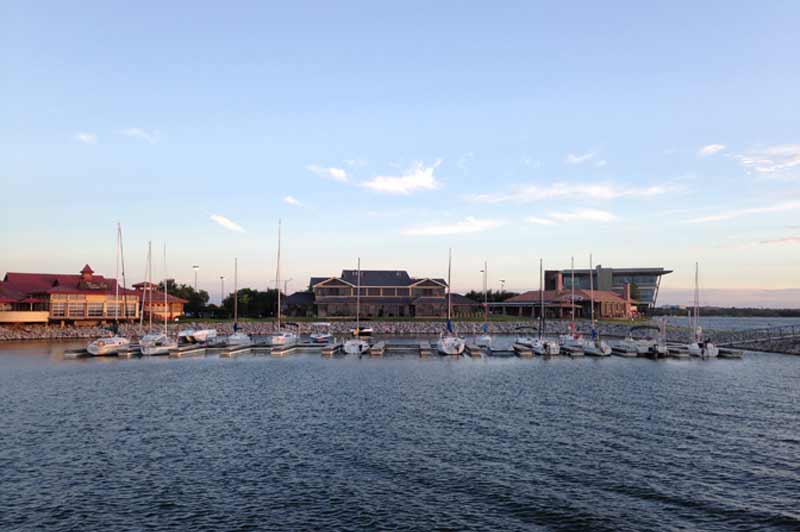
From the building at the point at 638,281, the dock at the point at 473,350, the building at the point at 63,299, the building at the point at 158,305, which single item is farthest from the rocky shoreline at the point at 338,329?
the building at the point at 638,281

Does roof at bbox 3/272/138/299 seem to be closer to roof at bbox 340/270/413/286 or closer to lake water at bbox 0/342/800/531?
roof at bbox 340/270/413/286

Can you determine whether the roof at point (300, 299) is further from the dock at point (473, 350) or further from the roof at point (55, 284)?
the dock at point (473, 350)

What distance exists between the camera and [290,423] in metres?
34.8

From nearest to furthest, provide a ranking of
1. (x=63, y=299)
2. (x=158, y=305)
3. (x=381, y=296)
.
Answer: (x=63, y=299) < (x=158, y=305) < (x=381, y=296)

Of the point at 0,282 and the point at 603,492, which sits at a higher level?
the point at 0,282

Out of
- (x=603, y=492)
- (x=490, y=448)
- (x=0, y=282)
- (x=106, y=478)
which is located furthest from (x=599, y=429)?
(x=0, y=282)

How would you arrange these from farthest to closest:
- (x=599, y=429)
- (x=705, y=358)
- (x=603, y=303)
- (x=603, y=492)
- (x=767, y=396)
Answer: (x=603, y=303) → (x=705, y=358) → (x=767, y=396) → (x=599, y=429) → (x=603, y=492)

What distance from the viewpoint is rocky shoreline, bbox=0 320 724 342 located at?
9731 centimetres

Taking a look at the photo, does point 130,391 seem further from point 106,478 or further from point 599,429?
point 599,429

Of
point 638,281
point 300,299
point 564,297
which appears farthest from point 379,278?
point 638,281

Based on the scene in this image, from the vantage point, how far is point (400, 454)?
28125mm

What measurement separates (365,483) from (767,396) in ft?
111

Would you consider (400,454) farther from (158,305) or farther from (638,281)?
(638,281)

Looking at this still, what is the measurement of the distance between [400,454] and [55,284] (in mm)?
100763
